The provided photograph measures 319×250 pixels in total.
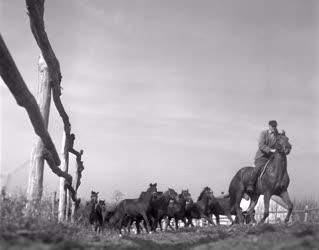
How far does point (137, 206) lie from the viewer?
2078 cm

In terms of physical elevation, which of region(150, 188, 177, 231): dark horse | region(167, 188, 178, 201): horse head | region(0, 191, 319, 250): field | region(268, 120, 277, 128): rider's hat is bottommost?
region(0, 191, 319, 250): field

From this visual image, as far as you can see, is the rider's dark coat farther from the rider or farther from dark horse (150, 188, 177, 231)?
dark horse (150, 188, 177, 231)

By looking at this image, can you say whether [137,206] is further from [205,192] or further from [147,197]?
[205,192]

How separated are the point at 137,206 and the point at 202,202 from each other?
128 inches

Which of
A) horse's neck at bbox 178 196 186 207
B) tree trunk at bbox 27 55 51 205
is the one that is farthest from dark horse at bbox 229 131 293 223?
tree trunk at bbox 27 55 51 205

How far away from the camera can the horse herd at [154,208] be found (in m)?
20.6

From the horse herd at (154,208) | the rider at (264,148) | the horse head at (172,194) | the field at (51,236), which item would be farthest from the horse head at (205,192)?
the field at (51,236)

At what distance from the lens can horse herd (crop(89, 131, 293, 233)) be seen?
1569 cm

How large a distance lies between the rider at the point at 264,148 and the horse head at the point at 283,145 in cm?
27

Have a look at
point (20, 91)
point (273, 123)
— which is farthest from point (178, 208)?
point (20, 91)

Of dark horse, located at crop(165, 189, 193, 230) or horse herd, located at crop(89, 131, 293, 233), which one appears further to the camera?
dark horse, located at crop(165, 189, 193, 230)

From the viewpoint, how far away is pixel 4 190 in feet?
30.2

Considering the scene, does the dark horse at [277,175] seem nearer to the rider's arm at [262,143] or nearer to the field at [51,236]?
the rider's arm at [262,143]

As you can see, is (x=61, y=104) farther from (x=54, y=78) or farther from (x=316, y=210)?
(x=316, y=210)
